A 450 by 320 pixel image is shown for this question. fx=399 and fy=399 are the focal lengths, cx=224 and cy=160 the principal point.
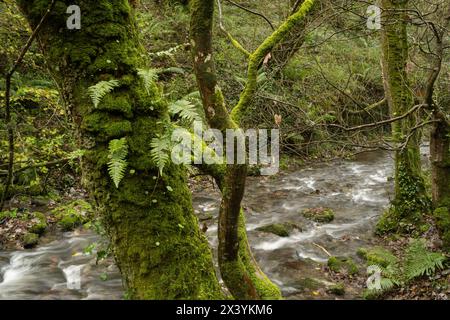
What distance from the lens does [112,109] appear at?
9.06ft

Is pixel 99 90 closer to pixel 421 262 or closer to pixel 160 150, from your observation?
pixel 160 150

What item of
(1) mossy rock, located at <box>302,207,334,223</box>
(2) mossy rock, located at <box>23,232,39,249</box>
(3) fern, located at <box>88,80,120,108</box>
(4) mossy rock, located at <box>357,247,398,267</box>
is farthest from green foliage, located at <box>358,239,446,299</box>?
(2) mossy rock, located at <box>23,232,39,249</box>

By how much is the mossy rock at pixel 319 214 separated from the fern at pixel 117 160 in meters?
8.41

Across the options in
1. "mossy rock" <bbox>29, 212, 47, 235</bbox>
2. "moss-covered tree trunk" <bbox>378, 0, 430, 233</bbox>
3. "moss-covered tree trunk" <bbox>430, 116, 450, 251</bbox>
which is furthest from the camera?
"mossy rock" <bbox>29, 212, 47, 235</bbox>

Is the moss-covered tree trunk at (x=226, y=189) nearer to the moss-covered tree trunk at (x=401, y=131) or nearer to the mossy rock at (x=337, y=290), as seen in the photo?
the mossy rock at (x=337, y=290)

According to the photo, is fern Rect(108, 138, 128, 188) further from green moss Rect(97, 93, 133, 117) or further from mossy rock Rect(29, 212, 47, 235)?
mossy rock Rect(29, 212, 47, 235)

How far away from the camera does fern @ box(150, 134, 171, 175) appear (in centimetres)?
261

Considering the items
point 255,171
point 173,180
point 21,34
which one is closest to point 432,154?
point 173,180

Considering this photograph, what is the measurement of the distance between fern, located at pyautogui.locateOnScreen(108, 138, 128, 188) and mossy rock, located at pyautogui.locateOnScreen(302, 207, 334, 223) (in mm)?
8414

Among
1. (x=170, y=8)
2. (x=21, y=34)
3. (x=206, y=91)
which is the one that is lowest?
(x=206, y=91)

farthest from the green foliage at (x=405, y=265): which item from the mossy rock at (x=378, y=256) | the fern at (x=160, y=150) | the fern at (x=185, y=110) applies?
the fern at (x=160, y=150)

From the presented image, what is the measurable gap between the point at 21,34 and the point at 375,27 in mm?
8203

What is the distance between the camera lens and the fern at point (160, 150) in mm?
2609

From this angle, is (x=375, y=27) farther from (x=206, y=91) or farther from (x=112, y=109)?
(x=112, y=109)
